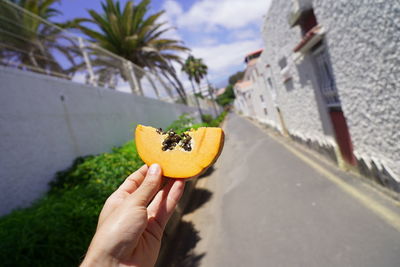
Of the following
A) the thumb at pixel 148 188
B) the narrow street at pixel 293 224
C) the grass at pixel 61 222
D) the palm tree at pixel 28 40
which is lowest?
the narrow street at pixel 293 224

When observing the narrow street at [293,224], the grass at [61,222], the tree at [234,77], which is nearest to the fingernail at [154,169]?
the grass at [61,222]

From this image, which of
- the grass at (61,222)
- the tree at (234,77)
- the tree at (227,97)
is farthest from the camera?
the tree at (234,77)

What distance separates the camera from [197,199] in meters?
6.80

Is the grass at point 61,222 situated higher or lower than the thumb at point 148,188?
lower

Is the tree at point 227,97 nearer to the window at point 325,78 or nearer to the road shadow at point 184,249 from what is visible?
the window at point 325,78

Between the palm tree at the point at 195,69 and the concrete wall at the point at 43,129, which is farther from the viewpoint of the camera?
the palm tree at the point at 195,69

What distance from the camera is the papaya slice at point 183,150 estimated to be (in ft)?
5.33

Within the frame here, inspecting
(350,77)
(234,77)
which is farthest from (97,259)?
(234,77)

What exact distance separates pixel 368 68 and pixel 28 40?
6559 millimetres

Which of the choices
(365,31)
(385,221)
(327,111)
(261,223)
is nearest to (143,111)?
(261,223)

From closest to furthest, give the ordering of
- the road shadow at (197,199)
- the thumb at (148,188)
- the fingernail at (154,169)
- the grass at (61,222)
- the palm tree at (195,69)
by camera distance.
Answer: the thumb at (148,188) → the fingernail at (154,169) → the grass at (61,222) → the road shadow at (197,199) → the palm tree at (195,69)

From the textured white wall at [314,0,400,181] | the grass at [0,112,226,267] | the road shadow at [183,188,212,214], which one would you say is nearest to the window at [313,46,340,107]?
the textured white wall at [314,0,400,181]

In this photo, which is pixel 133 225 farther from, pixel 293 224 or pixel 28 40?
pixel 28 40

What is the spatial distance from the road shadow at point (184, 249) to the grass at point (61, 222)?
5.72ft
